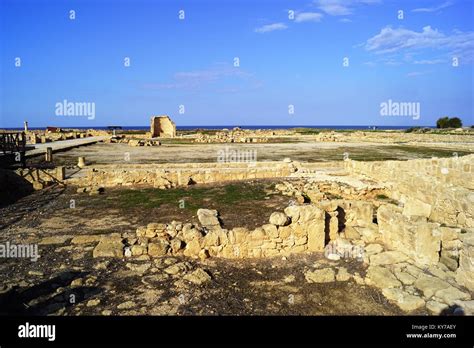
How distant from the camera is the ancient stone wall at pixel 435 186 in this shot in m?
10.0

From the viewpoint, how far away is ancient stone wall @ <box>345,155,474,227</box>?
10.0m

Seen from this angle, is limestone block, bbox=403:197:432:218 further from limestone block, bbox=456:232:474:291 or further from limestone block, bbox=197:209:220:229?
limestone block, bbox=197:209:220:229

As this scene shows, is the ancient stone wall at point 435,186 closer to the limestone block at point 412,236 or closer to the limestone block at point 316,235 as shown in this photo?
the limestone block at point 412,236

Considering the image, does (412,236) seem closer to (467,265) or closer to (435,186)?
(467,265)

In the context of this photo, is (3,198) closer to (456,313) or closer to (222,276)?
(222,276)

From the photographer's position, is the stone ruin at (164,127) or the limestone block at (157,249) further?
the stone ruin at (164,127)

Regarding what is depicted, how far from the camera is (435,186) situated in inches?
447

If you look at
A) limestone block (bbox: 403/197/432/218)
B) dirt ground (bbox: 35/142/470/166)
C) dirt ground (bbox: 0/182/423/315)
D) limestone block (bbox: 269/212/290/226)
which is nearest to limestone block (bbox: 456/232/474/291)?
dirt ground (bbox: 0/182/423/315)

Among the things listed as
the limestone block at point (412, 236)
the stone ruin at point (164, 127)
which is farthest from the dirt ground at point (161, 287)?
the stone ruin at point (164, 127)

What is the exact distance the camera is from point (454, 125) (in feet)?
216

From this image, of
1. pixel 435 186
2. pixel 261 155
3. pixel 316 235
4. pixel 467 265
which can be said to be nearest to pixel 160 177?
pixel 316 235
